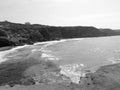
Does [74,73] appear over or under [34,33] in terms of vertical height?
under

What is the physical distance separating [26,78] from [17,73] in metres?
2.59

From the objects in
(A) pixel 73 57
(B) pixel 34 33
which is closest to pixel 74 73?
(A) pixel 73 57

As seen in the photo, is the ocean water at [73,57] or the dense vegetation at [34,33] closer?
the ocean water at [73,57]

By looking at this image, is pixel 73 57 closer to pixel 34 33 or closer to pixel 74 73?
pixel 74 73

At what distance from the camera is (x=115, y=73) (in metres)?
17.0

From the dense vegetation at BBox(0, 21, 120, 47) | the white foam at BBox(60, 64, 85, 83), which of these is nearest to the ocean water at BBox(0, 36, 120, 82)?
the white foam at BBox(60, 64, 85, 83)

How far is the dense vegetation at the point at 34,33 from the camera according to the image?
168 feet

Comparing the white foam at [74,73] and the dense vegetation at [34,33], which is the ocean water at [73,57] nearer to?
the white foam at [74,73]

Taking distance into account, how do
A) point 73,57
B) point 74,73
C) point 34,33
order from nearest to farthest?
point 74,73 → point 73,57 → point 34,33

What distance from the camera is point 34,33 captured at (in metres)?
67.8

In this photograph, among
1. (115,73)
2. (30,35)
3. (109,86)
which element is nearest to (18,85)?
(109,86)

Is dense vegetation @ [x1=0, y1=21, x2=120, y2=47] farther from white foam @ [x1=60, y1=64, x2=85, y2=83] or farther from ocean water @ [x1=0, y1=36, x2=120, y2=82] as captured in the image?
white foam @ [x1=60, y1=64, x2=85, y2=83]

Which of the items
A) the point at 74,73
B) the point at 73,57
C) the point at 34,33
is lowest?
the point at 73,57

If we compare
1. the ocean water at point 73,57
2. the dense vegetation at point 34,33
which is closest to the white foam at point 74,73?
the ocean water at point 73,57
